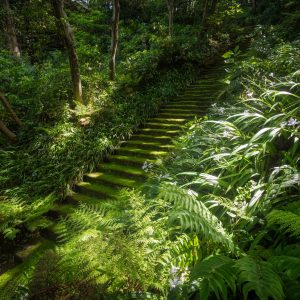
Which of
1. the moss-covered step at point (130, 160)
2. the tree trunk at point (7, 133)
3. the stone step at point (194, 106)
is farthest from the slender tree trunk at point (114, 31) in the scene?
the tree trunk at point (7, 133)

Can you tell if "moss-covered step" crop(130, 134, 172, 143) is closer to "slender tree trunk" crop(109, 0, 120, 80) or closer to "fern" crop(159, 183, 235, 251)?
"slender tree trunk" crop(109, 0, 120, 80)

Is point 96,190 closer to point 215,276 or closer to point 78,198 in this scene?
point 78,198

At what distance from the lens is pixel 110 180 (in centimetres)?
522

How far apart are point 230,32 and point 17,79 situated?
28.8 ft

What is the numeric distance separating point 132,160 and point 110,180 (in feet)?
2.13

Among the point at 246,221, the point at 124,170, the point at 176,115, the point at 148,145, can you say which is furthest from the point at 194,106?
the point at 246,221

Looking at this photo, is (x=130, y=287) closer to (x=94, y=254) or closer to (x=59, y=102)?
(x=94, y=254)

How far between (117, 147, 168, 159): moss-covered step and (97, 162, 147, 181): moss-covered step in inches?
14.9

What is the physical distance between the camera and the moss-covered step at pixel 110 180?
498cm

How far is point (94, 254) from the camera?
70.8 inches

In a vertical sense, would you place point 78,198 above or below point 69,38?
below

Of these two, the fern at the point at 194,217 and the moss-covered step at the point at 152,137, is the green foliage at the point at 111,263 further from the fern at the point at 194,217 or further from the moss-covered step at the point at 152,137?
the moss-covered step at the point at 152,137

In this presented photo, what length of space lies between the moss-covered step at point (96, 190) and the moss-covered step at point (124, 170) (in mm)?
379

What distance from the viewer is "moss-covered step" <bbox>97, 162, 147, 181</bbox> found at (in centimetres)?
508
